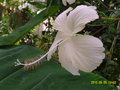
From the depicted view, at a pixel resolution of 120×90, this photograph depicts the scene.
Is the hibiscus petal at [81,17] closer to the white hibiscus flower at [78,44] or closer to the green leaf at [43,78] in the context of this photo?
the white hibiscus flower at [78,44]

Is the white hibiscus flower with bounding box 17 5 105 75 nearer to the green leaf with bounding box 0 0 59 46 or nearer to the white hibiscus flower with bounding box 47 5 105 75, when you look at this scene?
the white hibiscus flower with bounding box 47 5 105 75

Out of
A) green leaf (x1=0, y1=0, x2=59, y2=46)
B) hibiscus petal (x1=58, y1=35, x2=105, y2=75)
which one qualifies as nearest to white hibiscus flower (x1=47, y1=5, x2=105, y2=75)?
hibiscus petal (x1=58, y1=35, x2=105, y2=75)

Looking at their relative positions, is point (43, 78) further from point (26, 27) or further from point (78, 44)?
point (26, 27)

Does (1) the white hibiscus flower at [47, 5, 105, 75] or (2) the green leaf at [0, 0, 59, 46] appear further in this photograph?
(2) the green leaf at [0, 0, 59, 46]

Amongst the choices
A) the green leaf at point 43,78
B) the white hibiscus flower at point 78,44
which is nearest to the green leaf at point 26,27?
the green leaf at point 43,78

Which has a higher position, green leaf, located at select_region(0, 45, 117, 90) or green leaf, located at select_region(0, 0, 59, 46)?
green leaf, located at select_region(0, 0, 59, 46)

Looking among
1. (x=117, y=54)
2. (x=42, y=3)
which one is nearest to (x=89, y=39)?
(x=42, y=3)

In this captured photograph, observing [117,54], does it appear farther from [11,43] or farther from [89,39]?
[89,39]
